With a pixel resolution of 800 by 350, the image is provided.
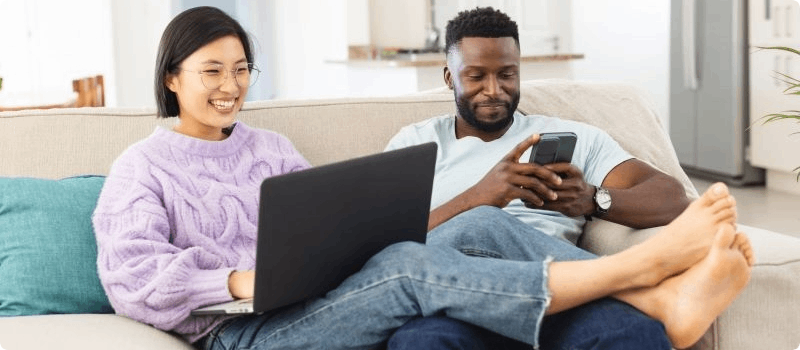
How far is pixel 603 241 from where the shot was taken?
90.6 inches

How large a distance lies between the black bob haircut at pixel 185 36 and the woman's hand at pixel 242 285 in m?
0.52

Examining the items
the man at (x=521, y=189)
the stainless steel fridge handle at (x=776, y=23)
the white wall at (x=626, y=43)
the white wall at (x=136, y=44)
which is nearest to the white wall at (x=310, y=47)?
the white wall at (x=136, y=44)

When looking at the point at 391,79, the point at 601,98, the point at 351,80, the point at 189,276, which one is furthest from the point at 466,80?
the point at 351,80

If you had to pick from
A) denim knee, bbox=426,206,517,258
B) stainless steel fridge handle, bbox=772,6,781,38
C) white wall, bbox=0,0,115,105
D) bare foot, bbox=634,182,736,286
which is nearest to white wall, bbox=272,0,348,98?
white wall, bbox=0,0,115,105


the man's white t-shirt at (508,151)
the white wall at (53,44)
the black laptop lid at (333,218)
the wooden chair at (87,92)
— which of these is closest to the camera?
the black laptop lid at (333,218)

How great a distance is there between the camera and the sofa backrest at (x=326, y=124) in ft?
7.67

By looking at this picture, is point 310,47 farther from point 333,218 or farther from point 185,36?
point 333,218

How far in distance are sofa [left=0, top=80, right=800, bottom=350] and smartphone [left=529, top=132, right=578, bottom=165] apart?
0.23 m

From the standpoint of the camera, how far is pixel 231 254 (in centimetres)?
206

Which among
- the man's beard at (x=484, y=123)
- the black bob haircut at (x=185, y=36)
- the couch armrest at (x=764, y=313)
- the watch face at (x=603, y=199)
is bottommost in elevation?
the couch armrest at (x=764, y=313)

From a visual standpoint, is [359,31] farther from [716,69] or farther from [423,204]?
[423,204]

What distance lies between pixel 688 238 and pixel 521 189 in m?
0.47

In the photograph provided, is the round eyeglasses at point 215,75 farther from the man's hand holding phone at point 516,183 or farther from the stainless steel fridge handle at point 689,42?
the stainless steel fridge handle at point 689,42

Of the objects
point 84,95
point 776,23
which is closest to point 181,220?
point 84,95
